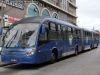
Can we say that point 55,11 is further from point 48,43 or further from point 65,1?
point 48,43

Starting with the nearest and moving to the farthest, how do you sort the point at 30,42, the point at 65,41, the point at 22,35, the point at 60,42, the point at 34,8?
the point at 30,42
the point at 22,35
the point at 60,42
the point at 65,41
the point at 34,8

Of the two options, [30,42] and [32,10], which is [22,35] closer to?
[30,42]

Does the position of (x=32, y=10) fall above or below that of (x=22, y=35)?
above

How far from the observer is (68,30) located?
17953 millimetres

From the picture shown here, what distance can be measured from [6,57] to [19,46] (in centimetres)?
92

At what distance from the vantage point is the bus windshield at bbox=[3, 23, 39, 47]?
1157 cm

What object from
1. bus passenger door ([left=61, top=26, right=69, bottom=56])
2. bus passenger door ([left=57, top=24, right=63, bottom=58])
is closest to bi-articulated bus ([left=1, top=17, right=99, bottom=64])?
bus passenger door ([left=57, top=24, right=63, bottom=58])

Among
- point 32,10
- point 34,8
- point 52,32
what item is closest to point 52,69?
point 52,32

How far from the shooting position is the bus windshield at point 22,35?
38.0 ft

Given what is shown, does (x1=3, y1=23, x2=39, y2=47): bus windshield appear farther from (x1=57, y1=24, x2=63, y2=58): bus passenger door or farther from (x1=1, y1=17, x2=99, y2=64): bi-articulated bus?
(x1=57, y1=24, x2=63, y2=58): bus passenger door

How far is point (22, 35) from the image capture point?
1179 cm

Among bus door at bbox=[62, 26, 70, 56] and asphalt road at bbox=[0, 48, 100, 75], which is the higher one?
bus door at bbox=[62, 26, 70, 56]

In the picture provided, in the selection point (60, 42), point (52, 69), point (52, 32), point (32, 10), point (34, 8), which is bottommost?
point (52, 69)

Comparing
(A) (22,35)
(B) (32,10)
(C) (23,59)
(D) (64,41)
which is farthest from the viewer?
(B) (32,10)
